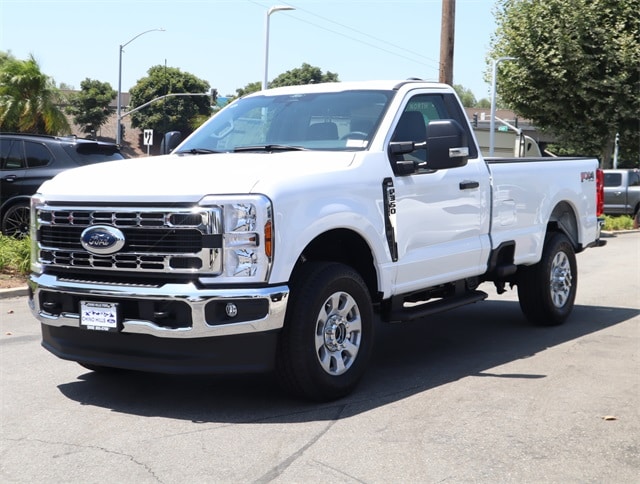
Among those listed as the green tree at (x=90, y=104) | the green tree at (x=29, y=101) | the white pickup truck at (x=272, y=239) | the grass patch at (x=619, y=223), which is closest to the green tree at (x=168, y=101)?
the green tree at (x=90, y=104)

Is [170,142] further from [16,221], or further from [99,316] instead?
[16,221]

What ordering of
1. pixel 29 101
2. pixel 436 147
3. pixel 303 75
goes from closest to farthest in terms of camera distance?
1. pixel 436 147
2. pixel 29 101
3. pixel 303 75

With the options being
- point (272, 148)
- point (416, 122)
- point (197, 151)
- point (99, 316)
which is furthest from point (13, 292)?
point (416, 122)

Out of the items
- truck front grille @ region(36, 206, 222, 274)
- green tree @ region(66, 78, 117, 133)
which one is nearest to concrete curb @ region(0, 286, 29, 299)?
truck front grille @ region(36, 206, 222, 274)

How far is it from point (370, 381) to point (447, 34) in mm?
12624

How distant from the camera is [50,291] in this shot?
238 inches

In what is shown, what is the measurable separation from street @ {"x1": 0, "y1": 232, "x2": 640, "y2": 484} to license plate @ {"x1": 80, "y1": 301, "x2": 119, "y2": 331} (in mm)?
555

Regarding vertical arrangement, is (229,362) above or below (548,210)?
below

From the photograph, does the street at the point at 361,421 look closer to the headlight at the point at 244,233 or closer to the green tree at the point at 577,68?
the headlight at the point at 244,233

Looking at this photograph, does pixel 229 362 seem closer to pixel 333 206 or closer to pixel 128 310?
pixel 128 310

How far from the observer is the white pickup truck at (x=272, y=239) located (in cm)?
557

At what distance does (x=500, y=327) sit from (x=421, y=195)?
2831mm

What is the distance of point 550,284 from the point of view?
9.17 metres

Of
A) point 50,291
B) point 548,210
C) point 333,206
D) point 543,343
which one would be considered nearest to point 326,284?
point 333,206
